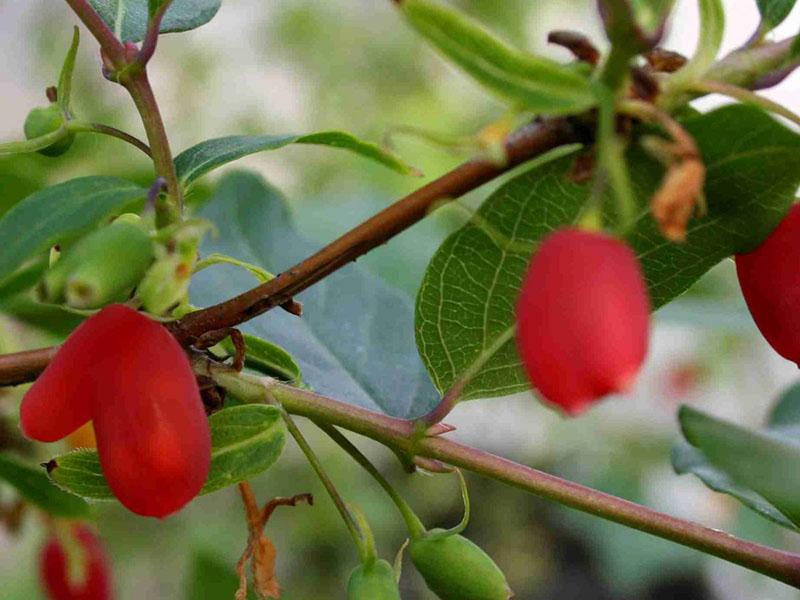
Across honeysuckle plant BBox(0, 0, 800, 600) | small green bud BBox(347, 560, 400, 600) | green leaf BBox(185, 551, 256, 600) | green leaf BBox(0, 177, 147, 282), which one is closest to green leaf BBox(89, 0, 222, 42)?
honeysuckle plant BBox(0, 0, 800, 600)

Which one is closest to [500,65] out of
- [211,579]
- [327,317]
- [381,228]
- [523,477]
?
[381,228]

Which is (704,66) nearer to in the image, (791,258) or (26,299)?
(791,258)

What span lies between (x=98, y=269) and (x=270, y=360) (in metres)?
0.17

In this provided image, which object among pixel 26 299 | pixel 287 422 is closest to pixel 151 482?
pixel 287 422

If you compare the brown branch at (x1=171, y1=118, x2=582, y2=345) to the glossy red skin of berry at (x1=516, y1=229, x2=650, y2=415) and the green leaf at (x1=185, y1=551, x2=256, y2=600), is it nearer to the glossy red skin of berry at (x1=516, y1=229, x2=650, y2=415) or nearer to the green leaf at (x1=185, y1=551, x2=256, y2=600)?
the glossy red skin of berry at (x1=516, y1=229, x2=650, y2=415)

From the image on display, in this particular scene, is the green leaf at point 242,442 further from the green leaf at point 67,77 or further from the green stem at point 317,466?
the green leaf at point 67,77

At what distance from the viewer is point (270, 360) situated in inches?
17.3

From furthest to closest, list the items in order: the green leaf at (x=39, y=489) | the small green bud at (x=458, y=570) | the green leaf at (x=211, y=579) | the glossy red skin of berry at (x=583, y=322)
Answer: the green leaf at (x=211, y=579)
the green leaf at (x=39, y=489)
the small green bud at (x=458, y=570)
the glossy red skin of berry at (x=583, y=322)

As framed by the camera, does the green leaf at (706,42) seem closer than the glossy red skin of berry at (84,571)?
Yes

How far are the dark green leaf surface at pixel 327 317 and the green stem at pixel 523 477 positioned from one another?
0.12 m

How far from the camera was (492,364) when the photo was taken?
0.43m

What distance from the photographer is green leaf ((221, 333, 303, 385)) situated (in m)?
0.43

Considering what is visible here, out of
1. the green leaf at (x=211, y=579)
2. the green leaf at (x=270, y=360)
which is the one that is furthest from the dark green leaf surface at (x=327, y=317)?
the green leaf at (x=211, y=579)

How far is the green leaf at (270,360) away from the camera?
0.43 meters
